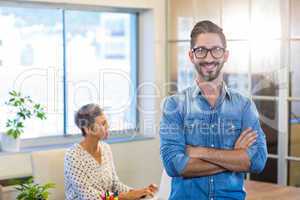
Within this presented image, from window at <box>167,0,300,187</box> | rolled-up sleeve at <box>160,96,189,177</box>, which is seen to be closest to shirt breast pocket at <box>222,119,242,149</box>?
rolled-up sleeve at <box>160,96,189,177</box>

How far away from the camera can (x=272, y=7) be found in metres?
3.46

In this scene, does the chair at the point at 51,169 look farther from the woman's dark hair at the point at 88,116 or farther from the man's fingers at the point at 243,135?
the man's fingers at the point at 243,135

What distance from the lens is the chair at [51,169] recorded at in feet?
9.25

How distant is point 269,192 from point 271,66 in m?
1.06

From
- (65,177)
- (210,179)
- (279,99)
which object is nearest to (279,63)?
(279,99)

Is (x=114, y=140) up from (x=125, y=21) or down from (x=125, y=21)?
down

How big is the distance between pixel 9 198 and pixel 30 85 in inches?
34.2

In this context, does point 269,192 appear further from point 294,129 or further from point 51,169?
point 51,169

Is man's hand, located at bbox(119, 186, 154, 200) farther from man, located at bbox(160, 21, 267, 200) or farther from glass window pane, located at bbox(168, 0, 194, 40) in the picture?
glass window pane, located at bbox(168, 0, 194, 40)

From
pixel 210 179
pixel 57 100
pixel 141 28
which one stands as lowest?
pixel 210 179

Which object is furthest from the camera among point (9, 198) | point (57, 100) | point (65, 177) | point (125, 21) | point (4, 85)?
point (125, 21)

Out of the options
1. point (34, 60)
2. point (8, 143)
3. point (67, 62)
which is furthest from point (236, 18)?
point (8, 143)

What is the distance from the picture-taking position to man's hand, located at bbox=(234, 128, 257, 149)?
5.94ft

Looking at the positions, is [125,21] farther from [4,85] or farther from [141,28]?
[4,85]
